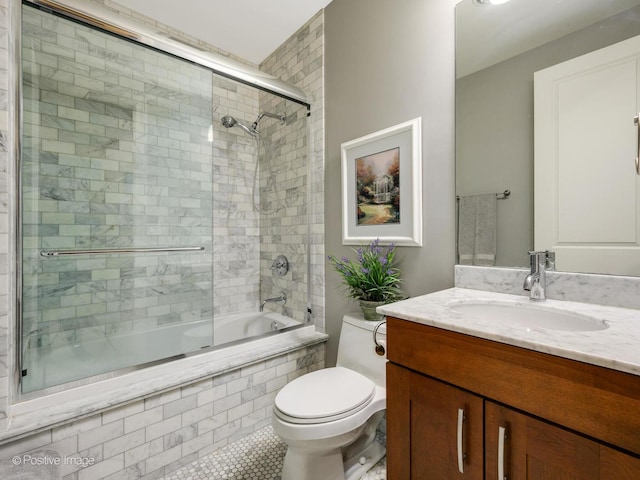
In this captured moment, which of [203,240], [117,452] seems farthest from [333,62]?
[117,452]

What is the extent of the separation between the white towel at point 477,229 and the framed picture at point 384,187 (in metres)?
0.21

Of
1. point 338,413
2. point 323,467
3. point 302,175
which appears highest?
point 302,175

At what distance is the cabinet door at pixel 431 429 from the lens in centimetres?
80

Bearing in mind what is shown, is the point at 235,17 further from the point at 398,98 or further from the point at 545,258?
the point at 545,258

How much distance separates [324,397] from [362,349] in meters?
0.35

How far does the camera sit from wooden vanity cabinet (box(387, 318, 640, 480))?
1.97 ft

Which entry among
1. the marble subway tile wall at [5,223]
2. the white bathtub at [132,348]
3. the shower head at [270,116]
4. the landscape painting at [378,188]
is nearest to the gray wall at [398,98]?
the landscape painting at [378,188]

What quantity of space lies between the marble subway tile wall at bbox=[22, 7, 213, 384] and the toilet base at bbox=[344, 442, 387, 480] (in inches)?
51.9

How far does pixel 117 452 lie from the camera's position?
1300 mm

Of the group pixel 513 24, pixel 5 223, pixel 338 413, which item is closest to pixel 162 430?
pixel 338 413

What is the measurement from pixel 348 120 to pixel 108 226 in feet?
5.55

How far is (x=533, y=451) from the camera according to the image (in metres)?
0.69

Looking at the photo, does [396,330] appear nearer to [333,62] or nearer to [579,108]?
[579,108]

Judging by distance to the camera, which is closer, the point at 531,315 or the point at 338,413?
the point at 531,315
